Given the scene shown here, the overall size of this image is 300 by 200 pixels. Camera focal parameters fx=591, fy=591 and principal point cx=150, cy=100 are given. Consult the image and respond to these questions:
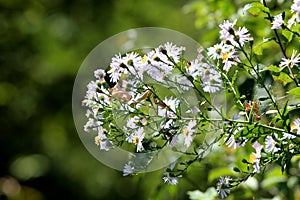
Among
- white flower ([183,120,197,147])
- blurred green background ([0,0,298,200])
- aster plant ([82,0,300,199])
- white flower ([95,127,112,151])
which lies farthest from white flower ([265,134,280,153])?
blurred green background ([0,0,298,200])

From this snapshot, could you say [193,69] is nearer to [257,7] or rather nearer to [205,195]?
[257,7]

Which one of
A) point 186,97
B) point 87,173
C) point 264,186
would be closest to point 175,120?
point 186,97

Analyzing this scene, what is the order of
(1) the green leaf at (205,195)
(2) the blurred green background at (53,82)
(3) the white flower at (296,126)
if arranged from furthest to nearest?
(2) the blurred green background at (53,82) < (1) the green leaf at (205,195) < (3) the white flower at (296,126)

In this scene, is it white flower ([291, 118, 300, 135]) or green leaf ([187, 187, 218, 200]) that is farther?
green leaf ([187, 187, 218, 200])

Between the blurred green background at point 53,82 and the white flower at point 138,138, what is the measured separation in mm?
3136

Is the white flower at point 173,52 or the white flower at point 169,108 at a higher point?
the white flower at point 173,52

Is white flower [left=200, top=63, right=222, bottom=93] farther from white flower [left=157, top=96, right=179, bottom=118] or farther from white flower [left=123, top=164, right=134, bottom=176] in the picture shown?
white flower [left=123, top=164, right=134, bottom=176]

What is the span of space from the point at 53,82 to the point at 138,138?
11.3ft

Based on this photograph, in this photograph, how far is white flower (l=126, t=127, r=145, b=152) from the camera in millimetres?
791

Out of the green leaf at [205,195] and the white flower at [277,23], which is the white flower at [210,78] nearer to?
the white flower at [277,23]

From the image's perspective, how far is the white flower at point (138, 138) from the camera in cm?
79

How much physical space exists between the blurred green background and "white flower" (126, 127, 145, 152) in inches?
123

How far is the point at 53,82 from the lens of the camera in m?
4.18

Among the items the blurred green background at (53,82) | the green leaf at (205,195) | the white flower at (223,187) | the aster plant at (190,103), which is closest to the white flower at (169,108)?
the aster plant at (190,103)
